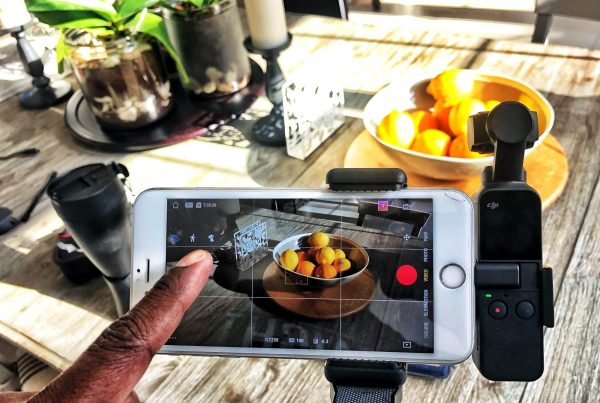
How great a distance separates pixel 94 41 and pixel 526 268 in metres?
0.72

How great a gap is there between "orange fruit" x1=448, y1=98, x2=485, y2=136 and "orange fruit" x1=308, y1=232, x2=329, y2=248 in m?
0.30

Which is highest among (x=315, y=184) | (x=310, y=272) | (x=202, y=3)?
(x=202, y=3)

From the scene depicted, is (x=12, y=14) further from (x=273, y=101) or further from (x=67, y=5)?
(x=273, y=101)

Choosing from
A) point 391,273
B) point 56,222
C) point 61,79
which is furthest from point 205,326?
point 61,79

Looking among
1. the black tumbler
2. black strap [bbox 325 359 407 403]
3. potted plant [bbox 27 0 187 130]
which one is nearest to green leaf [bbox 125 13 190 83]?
potted plant [bbox 27 0 187 130]

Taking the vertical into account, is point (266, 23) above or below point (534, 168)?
above

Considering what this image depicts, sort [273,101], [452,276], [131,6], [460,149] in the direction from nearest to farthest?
1. [452,276]
2. [460,149]
3. [131,6]
4. [273,101]

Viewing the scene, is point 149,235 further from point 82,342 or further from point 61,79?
point 61,79

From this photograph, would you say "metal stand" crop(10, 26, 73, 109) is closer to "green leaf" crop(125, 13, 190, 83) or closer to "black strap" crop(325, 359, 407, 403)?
"green leaf" crop(125, 13, 190, 83)

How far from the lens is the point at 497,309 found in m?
0.48

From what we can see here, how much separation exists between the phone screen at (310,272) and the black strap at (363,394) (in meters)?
0.04

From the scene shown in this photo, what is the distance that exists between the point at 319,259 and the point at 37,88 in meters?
0.88

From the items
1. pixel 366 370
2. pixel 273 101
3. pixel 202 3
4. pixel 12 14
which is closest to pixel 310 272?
pixel 366 370

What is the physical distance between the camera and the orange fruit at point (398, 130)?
29.5 inches
